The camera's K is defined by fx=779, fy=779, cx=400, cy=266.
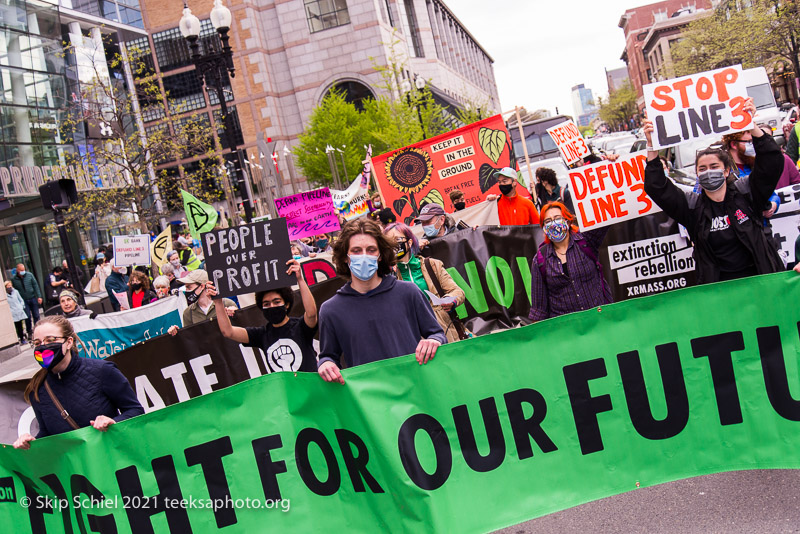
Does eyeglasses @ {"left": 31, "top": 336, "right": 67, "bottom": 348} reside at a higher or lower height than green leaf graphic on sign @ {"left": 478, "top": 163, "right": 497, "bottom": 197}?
lower

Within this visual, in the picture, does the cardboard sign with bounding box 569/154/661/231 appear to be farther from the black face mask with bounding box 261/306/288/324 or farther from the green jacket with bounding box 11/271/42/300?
the green jacket with bounding box 11/271/42/300

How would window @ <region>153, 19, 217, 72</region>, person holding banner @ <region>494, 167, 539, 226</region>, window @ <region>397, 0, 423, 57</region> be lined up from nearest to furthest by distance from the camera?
person holding banner @ <region>494, 167, 539, 226</region> < window @ <region>153, 19, 217, 72</region> < window @ <region>397, 0, 423, 57</region>

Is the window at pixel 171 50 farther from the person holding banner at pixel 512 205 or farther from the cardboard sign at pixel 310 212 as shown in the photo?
the person holding banner at pixel 512 205

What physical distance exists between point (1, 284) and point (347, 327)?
51.1 feet

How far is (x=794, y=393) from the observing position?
3.90 metres

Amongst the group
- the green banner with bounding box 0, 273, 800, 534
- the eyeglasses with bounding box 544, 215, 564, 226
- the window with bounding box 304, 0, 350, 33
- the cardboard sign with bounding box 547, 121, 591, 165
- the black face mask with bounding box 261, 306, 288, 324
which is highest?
the window with bounding box 304, 0, 350, 33

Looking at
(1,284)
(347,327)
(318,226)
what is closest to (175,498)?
(347,327)

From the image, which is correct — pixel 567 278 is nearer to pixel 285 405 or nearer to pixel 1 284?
pixel 285 405

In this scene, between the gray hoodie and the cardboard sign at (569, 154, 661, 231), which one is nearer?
the gray hoodie

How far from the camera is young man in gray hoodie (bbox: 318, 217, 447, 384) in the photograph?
4.07 m

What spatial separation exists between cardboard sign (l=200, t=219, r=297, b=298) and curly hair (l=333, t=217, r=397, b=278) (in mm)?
944

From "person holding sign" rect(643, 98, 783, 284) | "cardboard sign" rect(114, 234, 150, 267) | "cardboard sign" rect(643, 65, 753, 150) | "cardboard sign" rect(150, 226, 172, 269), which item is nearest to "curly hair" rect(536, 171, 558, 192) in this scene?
"cardboard sign" rect(643, 65, 753, 150)

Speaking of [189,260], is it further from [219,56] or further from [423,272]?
[423,272]

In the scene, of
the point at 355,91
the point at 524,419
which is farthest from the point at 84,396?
the point at 355,91
